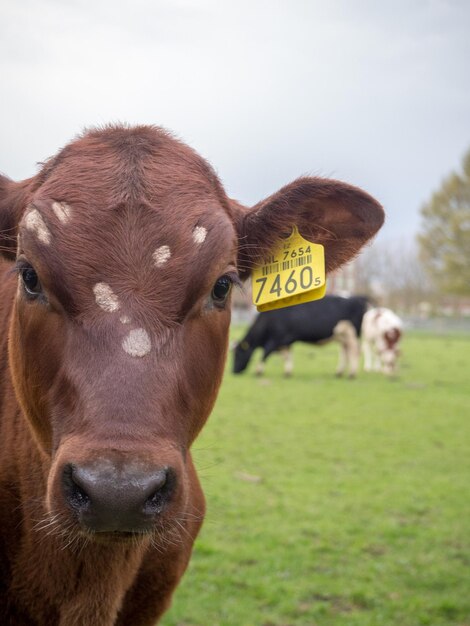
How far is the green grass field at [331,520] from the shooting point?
536 cm

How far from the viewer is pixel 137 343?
2.40 metres

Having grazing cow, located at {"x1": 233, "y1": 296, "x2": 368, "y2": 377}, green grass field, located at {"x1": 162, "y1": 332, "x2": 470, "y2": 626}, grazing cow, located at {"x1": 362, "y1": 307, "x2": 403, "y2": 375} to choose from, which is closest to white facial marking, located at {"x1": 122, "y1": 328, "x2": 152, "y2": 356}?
green grass field, located at {"x1": 162, "y1": 332, "x2": 470, "y2": 626}

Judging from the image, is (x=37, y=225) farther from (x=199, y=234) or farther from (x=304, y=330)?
(x=304, y=330)

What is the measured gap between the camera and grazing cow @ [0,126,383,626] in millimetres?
2225

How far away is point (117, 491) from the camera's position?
6.83 feet

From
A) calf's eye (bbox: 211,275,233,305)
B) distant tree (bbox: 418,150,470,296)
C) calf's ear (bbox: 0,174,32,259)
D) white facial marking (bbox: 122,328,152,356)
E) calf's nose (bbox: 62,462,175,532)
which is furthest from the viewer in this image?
distant tree (bbox: 418,150,470,296)

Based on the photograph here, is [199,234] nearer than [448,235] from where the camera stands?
Yes

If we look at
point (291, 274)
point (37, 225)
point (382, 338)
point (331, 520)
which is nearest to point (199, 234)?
point (37, 225)

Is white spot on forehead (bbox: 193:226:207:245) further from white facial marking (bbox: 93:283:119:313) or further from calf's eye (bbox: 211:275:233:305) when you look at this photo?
white facial marking (bbox: 93:283:119:313)

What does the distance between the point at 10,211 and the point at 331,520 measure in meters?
5.34

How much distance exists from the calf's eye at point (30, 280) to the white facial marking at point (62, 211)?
0.72ft

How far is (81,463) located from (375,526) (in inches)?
219

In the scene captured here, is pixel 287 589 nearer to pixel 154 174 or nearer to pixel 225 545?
pixel 225 545

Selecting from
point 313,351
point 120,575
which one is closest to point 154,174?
point 120,575
